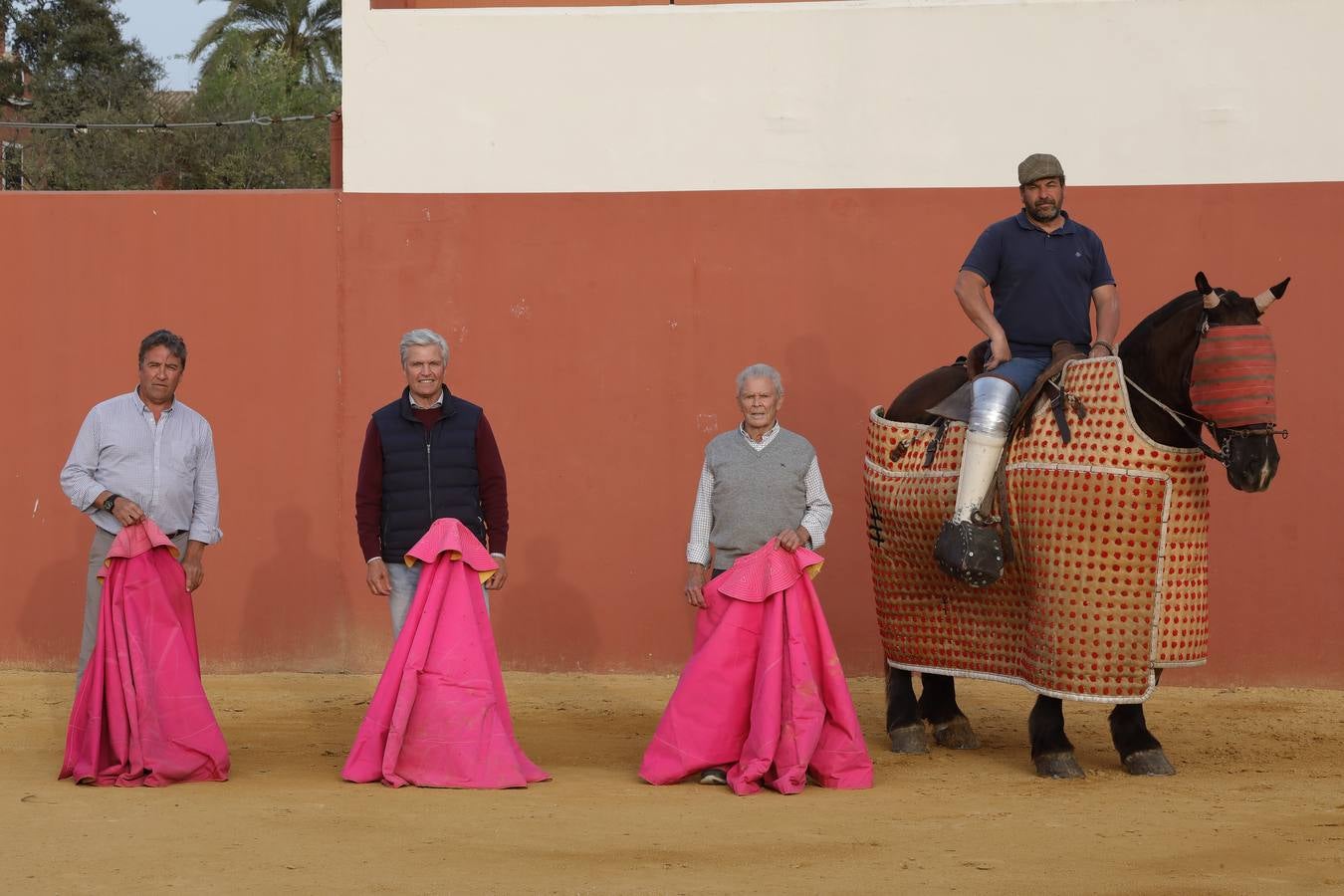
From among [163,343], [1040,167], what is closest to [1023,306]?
[1040,167]

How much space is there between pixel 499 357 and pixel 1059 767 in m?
3.61

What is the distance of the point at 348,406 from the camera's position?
8.82 meters

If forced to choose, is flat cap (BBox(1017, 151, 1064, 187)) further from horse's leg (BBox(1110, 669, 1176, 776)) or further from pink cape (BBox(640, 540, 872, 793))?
horse's leg (BBox(1110, 669, 1176, 776))

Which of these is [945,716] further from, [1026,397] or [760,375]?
[760,375]

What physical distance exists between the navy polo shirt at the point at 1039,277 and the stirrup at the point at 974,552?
77 centimetres

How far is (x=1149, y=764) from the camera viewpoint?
6.54 metres

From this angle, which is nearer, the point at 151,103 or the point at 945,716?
the point at 945,716

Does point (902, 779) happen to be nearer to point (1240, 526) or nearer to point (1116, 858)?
point (1116, 858)

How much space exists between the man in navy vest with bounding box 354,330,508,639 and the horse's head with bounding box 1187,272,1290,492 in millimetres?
2526

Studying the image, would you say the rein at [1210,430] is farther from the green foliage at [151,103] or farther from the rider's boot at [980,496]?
the green foliage at [151,103]

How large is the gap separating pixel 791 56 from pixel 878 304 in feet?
4.26

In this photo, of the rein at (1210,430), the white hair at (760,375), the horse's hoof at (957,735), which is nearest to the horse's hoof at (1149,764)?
the horse's hoof at (957,735)

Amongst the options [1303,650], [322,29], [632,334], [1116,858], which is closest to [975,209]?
[632,334]

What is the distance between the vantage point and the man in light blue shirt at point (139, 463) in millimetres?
6477
